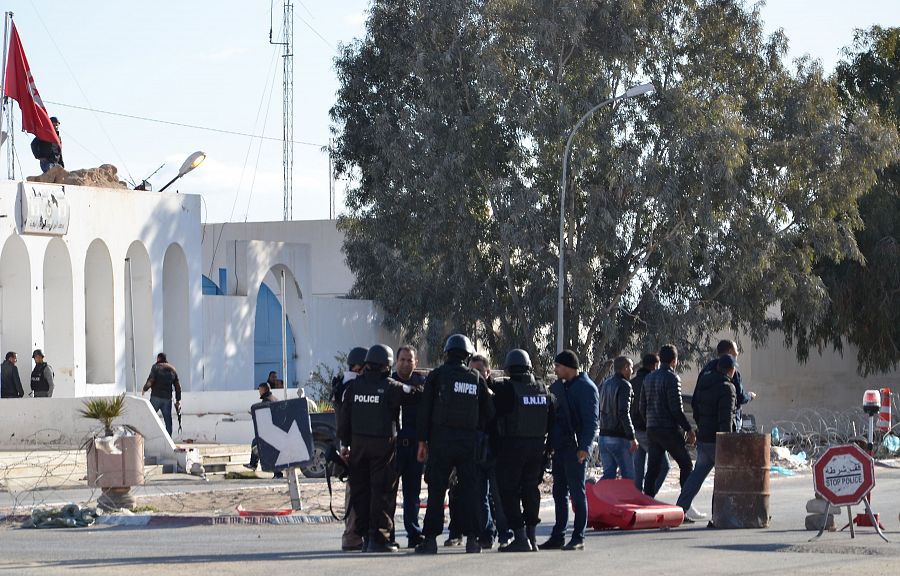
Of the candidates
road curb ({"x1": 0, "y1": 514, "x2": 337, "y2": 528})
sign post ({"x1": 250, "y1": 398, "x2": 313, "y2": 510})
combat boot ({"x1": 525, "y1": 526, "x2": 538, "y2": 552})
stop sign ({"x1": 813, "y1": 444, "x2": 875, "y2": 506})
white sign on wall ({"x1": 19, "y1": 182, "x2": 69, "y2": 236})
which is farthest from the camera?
white sign on wall ({"x1": 19, "y1": 182, "x2": 69, "y2": 236})

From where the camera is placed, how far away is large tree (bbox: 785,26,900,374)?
40.7 meters

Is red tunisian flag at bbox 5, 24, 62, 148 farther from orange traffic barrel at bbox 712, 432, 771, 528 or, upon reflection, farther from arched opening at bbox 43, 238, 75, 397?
orange traffic barrel at bbox 712, 432, 771, 528

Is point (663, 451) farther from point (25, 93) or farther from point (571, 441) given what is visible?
point (25, 93)

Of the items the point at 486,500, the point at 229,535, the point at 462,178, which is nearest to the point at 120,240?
the point at 462,178

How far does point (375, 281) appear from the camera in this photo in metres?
41.4

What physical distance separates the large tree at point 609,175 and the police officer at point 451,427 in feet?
Result: 80.8

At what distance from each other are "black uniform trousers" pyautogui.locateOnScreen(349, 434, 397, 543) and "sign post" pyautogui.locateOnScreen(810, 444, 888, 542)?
3.74m

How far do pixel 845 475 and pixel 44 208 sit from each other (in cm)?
1929

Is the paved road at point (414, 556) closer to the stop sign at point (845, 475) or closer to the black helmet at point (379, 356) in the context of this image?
the stop sign at point (845, 475)

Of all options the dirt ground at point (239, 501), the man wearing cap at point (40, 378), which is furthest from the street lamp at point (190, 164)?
the dirt ground at point (239, 501)

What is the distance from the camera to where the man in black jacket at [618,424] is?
14.8m

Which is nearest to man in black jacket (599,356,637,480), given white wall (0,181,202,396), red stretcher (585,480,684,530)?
red stretcher (585,480,684,530)

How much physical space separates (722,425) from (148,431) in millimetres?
12226

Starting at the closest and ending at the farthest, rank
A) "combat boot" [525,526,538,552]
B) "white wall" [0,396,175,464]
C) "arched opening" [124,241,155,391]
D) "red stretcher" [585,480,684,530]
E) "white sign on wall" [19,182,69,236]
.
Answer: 1. "combat boot" [525,526,538,552]
2. "red stretcher" [585,480,684,530]
3. "white wall" [0,396,175,464]
4. "white sign on wall" [19,182,69,236]
5. "arched opening" [124,241,155,391]
